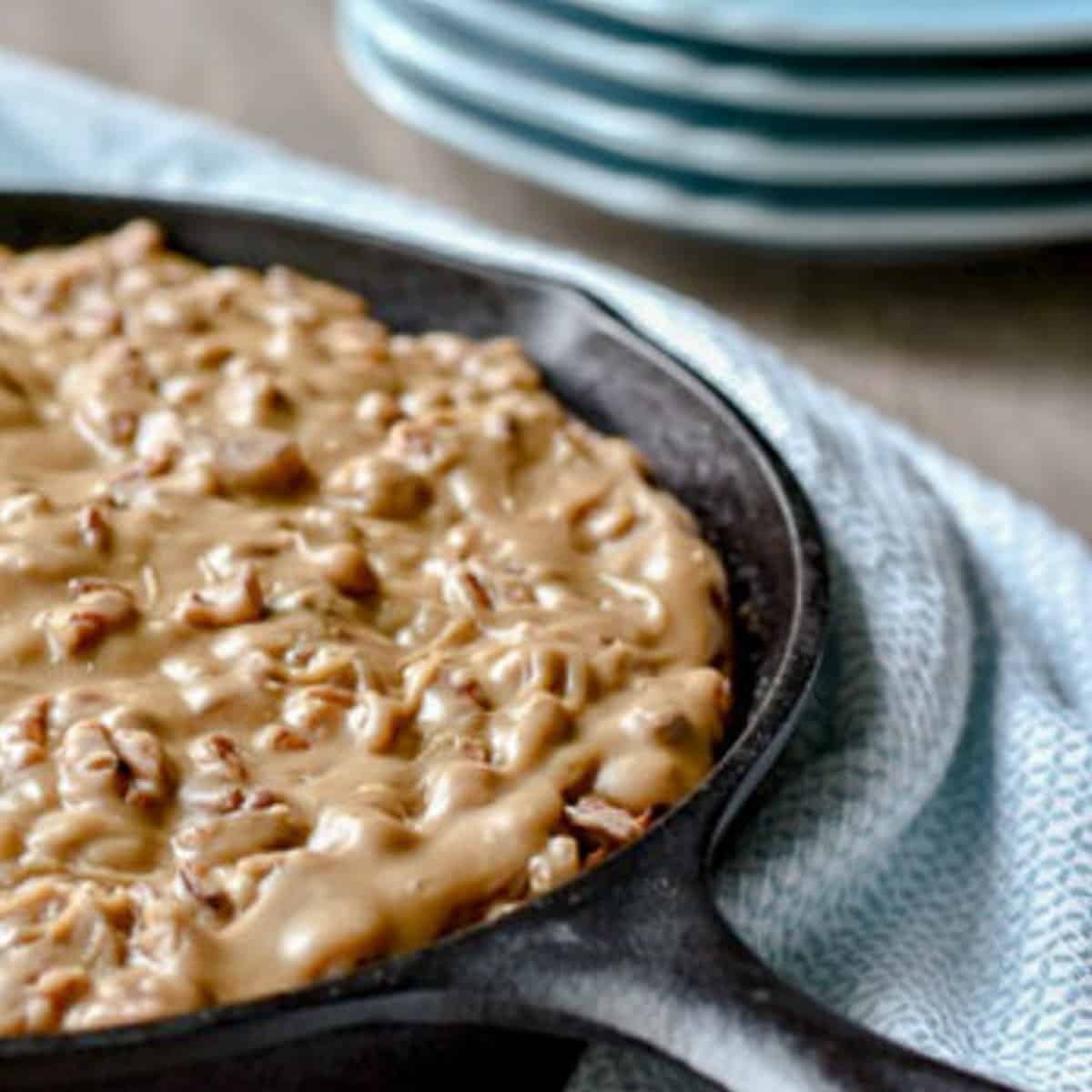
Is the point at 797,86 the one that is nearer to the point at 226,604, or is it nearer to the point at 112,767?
the point at 226,604

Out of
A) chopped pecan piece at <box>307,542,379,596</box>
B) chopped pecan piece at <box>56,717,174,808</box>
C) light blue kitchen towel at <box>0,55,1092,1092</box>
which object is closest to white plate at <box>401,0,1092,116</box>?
light blue kitchen towel at <box>0,55,1092,1092</box>

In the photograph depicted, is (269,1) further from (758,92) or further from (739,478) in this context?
(739,478)

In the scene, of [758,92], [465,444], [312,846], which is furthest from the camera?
[758,92]

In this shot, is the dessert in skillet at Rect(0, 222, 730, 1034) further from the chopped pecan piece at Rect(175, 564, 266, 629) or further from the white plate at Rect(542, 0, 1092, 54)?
the white plate at Rect(542, 0, 1092, 54)

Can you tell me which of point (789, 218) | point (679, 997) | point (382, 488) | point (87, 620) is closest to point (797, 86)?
point (789, 218)

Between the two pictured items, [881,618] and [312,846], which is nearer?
[312,846]

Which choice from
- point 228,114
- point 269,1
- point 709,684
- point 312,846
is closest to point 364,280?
point 709,684
